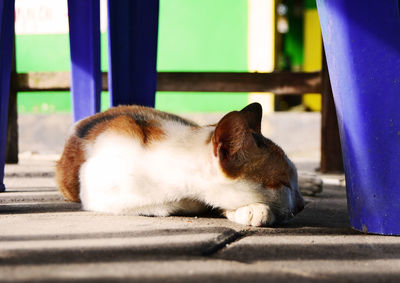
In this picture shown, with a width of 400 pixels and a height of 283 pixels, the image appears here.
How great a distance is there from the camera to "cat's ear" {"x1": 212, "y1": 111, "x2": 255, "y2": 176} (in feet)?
5.88

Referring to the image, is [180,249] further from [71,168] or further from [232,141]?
[71,168]

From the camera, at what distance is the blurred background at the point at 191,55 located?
6578 mm

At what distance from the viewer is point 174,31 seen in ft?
21.8

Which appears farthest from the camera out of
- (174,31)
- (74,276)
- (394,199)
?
(174,31)

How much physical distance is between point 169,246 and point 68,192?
96cm

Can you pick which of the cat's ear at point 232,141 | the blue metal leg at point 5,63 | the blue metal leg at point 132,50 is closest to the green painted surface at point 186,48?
the blue metal leg at point 132,50

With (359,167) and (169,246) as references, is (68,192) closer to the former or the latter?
(169,246)

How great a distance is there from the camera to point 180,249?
1.47 metres

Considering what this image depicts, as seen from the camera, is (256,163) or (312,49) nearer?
(256,163)

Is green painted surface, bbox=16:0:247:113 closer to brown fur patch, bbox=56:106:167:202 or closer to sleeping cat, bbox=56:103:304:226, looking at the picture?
brown fur patch, bbox=56:106:167:202

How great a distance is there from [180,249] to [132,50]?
6.23 feet

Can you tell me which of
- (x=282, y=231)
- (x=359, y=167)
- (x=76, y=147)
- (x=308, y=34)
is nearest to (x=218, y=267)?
(x=282, y=231)

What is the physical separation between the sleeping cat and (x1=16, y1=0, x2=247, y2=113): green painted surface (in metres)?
4.50

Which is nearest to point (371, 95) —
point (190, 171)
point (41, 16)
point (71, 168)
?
point (190, 171)
